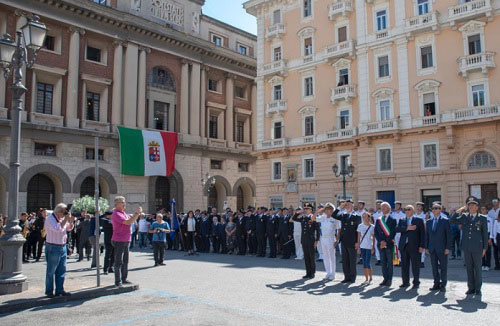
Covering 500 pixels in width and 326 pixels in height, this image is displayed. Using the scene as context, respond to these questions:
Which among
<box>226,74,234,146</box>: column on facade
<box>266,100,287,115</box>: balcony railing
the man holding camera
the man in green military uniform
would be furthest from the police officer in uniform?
<box>226,74,234,146</box>: column on facade

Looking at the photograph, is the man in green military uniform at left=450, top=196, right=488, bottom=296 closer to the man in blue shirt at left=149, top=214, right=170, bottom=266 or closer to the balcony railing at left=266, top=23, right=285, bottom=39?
the man in blue shirt at left=149, top=214, right=170, bottom=266

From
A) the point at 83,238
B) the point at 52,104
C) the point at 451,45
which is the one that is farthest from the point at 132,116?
the point at 451,45

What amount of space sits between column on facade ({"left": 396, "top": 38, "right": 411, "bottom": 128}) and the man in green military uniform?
2000 centimetres

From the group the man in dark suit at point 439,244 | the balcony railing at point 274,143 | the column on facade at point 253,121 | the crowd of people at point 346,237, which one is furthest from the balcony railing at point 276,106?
the man in dark suit at point 439,244

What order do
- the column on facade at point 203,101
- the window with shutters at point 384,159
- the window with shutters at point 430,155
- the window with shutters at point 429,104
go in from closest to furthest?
1. the window with shutters at point 430,155
2. the window with shutters at point 429,104
3. the window with shutters at point 384,159
4. the column on facade at point 203,101

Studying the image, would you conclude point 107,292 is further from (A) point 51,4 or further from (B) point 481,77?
(A) point 51,4

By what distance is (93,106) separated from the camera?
34.9m

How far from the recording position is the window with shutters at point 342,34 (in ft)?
110

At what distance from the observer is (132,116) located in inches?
1420

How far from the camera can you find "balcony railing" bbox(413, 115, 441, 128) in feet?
92.3

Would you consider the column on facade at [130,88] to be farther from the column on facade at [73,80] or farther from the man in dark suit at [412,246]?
the man in dark suit at [412,246]

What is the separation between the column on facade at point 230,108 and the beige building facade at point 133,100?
0.32ft

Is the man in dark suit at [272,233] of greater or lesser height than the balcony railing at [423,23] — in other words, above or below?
below

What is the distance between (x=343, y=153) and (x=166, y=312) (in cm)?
2589
